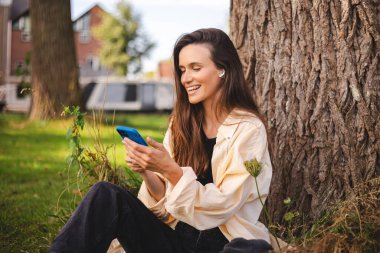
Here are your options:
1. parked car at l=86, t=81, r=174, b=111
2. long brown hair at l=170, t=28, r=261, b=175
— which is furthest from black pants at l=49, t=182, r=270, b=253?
parked car at l=86, t=81, r=174, b=111

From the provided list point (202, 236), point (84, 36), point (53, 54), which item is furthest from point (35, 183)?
point (84, 36)

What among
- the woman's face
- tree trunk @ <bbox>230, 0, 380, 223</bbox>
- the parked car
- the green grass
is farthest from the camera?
the parked car

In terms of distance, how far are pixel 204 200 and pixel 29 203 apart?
303 centimetres

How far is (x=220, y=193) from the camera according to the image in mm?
2635

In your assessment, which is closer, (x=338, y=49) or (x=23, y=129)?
(x=338, y=49)

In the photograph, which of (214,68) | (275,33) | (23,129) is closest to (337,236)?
(214,68)

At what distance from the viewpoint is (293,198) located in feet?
11.7

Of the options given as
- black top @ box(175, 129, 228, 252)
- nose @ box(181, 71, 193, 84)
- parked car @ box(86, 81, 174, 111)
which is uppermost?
nose @ box(181, 71, 193, 84)

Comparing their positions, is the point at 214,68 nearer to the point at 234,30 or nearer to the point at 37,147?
the point at 234,30

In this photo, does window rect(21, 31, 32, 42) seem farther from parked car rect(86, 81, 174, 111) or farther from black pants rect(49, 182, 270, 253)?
black pants rect(49, 182, 270, 253)

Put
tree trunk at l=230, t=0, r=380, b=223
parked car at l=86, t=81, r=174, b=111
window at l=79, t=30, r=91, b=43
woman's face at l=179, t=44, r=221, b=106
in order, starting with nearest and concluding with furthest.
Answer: woman's face at l=179, t=44, r=221, b=106 → tree trunk at l=230, t=0, r=380, b=223 → parked car at l=86, t=81, r=174, b=111 → window at l=79, t=30, r=91, b=43

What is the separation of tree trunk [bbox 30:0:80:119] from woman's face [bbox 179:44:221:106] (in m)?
9.43

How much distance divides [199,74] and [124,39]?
41936 mm

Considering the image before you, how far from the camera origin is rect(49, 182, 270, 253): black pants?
8.68 feet
